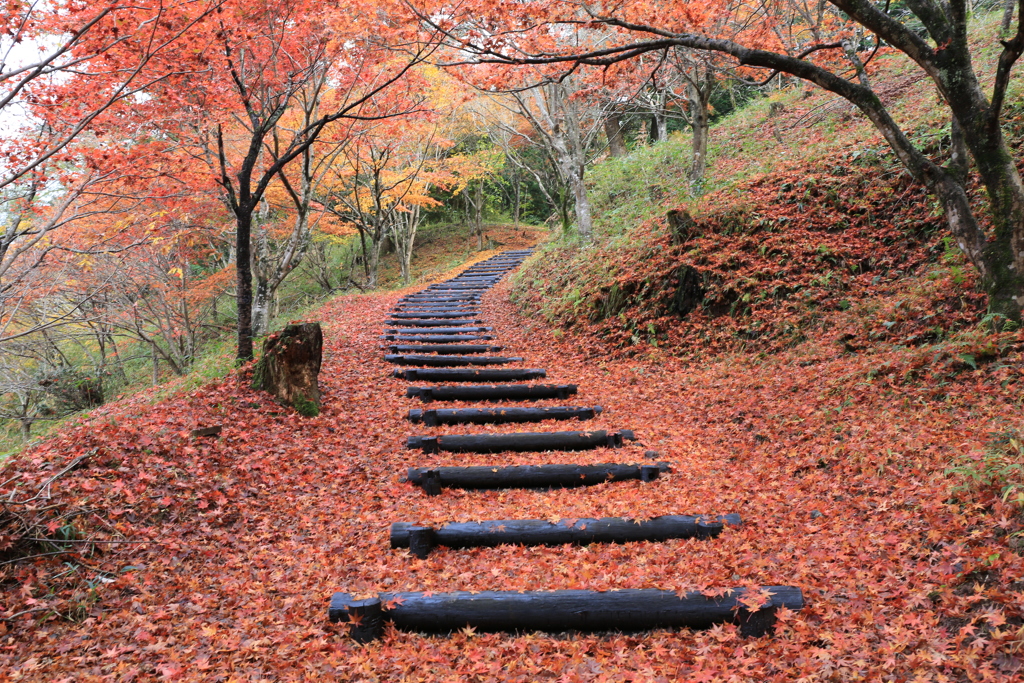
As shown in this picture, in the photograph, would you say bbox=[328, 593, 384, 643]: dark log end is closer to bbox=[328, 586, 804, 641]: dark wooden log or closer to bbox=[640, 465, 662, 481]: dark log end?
bbox=[328, 586, 804, 641]: dark wooden log

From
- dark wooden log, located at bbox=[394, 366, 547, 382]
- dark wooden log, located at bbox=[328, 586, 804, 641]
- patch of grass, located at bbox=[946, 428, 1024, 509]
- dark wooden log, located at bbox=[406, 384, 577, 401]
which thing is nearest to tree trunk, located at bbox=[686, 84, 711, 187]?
dark wooden log, located at bbox=[394, 366, 547, 382]

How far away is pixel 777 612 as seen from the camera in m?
3.94

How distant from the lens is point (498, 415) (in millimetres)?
8641

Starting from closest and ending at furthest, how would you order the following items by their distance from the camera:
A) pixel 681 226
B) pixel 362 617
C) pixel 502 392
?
1. pixel 362 617
2. pixel 502 392
3. pixel 681 226

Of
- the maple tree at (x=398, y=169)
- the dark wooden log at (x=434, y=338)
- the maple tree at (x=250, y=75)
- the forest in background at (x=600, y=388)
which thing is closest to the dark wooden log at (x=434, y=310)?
the forest in background at (x=600, y=388)

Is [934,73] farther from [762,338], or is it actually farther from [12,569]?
[12,569]

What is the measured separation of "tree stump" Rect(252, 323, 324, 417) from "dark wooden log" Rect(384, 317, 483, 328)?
6605 millimetres

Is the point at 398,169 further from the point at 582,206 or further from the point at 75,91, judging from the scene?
the point at 75,91

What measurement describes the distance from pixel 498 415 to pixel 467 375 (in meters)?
2.19

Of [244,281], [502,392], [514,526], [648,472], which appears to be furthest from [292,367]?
[648,472]

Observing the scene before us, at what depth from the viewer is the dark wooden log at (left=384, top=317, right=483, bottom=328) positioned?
603 inches

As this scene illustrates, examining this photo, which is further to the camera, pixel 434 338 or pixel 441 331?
pixel 441 331

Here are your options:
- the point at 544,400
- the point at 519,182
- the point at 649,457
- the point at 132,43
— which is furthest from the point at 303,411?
the point at 519,182

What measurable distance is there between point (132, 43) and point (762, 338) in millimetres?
11086
